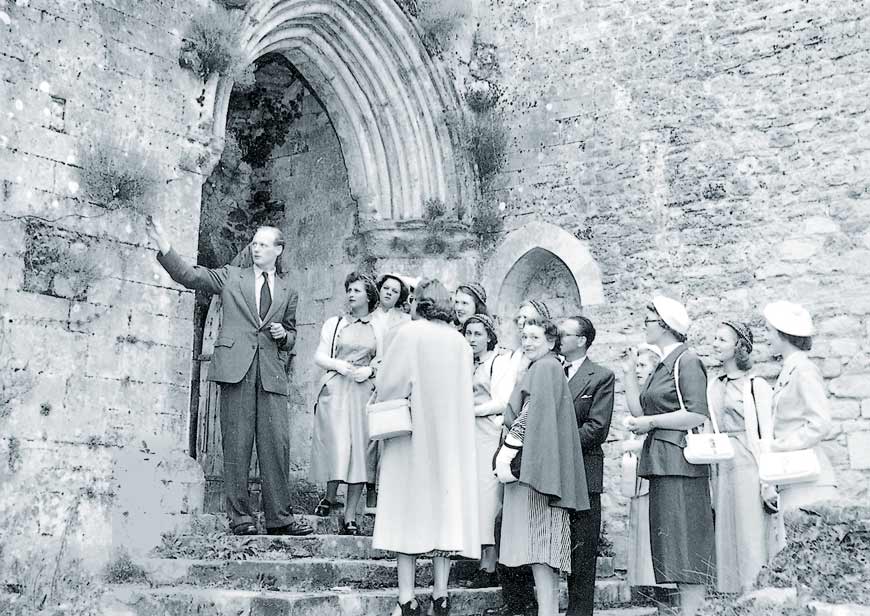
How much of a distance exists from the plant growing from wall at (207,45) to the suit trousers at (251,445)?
6.91ft

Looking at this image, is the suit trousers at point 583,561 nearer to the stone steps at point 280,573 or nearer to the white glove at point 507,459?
the white glove at point 507,459

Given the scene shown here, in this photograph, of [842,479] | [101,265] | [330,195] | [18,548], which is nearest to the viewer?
[18,548]

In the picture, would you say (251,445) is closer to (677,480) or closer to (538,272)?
(677,480)

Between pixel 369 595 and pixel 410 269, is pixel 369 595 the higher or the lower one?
the lower one

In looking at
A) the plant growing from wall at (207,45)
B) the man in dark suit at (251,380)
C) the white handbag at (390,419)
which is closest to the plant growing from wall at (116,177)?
the man in dark suit at (251,380)

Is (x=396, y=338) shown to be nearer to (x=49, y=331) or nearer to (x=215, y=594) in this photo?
(x=215, y=594)

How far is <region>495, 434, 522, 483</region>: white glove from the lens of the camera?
511cm

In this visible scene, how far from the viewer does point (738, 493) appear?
6.21m

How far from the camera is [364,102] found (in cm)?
925

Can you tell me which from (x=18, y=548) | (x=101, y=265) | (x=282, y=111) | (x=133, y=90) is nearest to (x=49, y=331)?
(x=101, y=265)

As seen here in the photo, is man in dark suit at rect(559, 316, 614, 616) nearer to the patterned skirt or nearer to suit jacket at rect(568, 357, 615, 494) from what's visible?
suit jacket at rect(568, 357, 615, 494)

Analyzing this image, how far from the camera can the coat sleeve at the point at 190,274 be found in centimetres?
611

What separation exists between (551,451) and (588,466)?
550 millimetres

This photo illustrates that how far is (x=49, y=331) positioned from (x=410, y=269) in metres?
3.70
